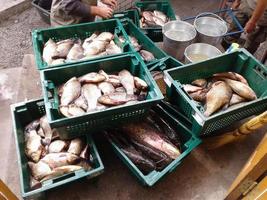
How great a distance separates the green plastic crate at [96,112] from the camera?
194 centimetres

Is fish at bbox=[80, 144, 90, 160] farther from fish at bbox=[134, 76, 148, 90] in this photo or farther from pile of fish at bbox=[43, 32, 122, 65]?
pile of fish at bbox=[43, 32, 122, 65]

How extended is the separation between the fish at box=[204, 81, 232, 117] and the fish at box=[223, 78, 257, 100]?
55 millimetres

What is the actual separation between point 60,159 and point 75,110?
356mm

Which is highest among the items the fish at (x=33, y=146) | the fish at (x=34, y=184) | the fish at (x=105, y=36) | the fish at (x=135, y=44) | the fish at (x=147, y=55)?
the fish at (x=105, y=36)

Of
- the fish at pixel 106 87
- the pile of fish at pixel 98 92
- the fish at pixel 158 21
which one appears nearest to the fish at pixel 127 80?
the pile of fish at pixel 98 92

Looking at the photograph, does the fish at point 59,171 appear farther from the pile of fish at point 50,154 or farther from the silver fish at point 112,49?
the silver fish at point 112,49

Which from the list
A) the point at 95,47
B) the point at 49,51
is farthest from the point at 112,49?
the point at 49,51

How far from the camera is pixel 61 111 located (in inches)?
79.5

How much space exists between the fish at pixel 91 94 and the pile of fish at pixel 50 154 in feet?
0.88

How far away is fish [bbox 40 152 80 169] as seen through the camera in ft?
6.56

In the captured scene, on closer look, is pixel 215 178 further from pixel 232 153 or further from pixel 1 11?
pixel 1 11

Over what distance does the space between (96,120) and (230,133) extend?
1117 mm

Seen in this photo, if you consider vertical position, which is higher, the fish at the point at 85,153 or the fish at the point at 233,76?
the fish at the point at 233,76

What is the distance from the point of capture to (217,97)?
87.4 inches
